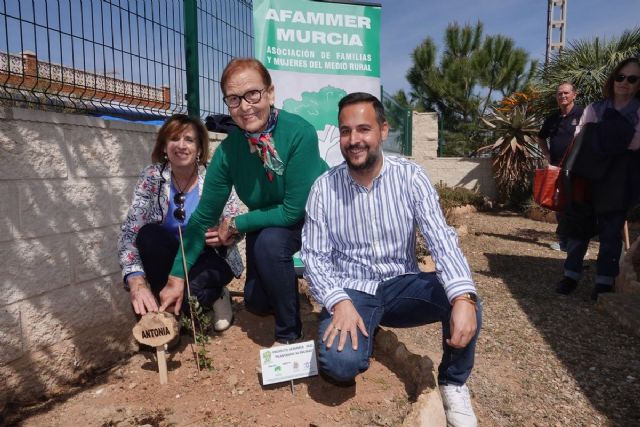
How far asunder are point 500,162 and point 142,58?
9.73 meters

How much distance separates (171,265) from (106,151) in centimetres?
74

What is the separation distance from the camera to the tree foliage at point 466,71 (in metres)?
22.8

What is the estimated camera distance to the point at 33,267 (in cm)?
212

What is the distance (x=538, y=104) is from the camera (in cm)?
947

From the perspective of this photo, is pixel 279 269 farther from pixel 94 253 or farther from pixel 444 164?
pixel 444 164

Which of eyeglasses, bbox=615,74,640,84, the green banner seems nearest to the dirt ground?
eyeglasses, bbox=615,74,640,84

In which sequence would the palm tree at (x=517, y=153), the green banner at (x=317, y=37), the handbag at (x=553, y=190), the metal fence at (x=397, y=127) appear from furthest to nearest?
the palm tree at (x=517, y=153) → the metal fence at (x=397, y=127) → the handbag at (x=553, y=190) → the green banner at (x=317, y=37)

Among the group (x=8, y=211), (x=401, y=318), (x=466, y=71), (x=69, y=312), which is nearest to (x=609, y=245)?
(x=401, y=318)

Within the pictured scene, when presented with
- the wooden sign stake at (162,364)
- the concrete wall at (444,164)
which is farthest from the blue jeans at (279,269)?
the concrete wall at (444,164)

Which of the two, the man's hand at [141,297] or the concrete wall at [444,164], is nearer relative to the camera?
the man's hand at [141,297]

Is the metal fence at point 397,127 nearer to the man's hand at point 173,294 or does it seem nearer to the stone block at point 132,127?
the stone block at point 132,127

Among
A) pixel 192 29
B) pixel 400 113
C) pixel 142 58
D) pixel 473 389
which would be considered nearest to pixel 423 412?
pixel 473 389

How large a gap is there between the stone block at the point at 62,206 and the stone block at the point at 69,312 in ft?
1.04

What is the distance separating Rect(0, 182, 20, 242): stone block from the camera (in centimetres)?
198
